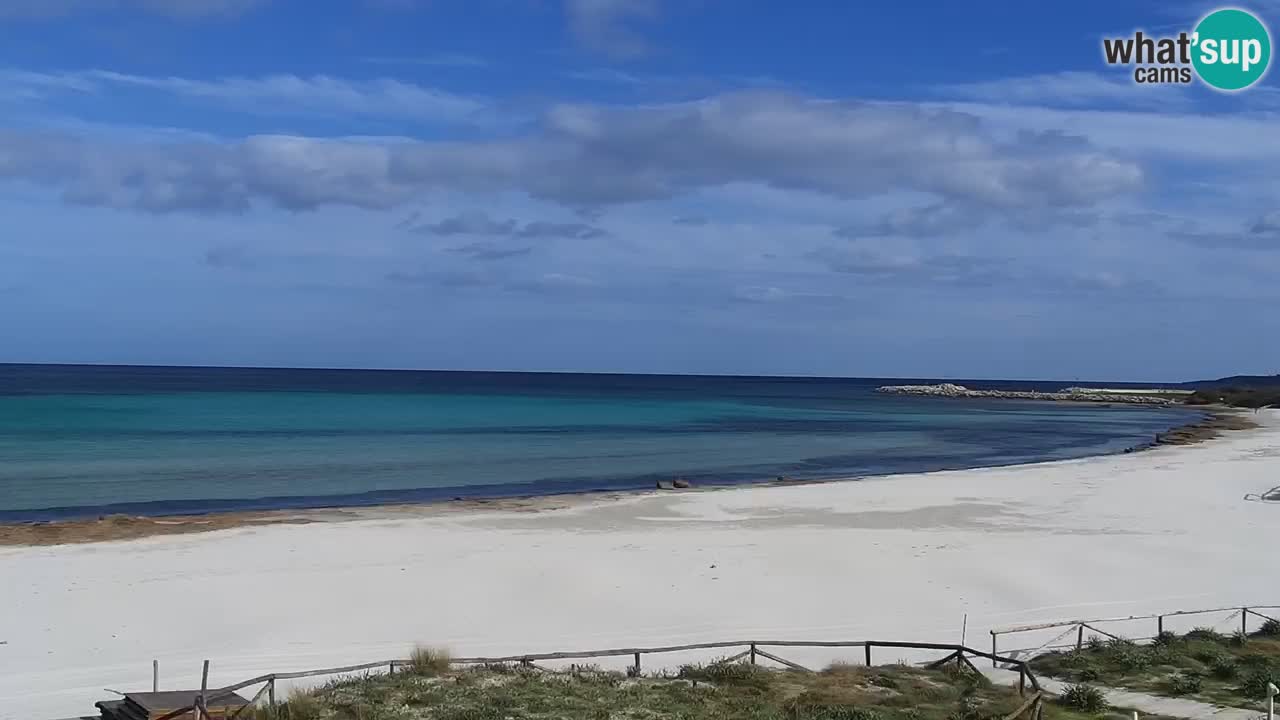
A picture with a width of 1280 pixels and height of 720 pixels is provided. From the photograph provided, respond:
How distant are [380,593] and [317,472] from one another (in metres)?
25.2

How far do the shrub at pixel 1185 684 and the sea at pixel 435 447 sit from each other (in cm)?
2621

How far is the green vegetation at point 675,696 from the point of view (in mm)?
11766

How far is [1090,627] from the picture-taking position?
53.9 feet

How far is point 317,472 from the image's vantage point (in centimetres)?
4394

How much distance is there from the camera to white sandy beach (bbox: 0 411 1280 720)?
54.2 ft

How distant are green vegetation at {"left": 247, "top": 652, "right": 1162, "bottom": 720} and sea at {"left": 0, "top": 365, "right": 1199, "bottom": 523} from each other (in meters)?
22.7

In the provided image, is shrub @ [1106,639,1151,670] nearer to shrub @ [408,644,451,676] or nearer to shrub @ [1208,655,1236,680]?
shrub @ [1208,655,1236,680]

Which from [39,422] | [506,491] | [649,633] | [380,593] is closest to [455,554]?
[380,593]

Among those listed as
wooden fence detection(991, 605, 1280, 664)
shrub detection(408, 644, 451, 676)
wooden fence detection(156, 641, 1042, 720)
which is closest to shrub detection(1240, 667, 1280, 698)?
wooden fence detection(991, 605, 1280, 664)

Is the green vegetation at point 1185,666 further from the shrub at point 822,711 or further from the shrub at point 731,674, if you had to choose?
the shrub at point 731,674

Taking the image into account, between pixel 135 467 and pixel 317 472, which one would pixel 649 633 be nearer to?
pixel 317 472

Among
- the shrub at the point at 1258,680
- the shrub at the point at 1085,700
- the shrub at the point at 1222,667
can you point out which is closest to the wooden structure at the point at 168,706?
the shrub at the point at 1085,700

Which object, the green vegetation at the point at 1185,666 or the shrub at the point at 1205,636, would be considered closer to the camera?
the green vegetation at the point at 1185,666

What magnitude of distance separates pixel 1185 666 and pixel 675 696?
674cm
